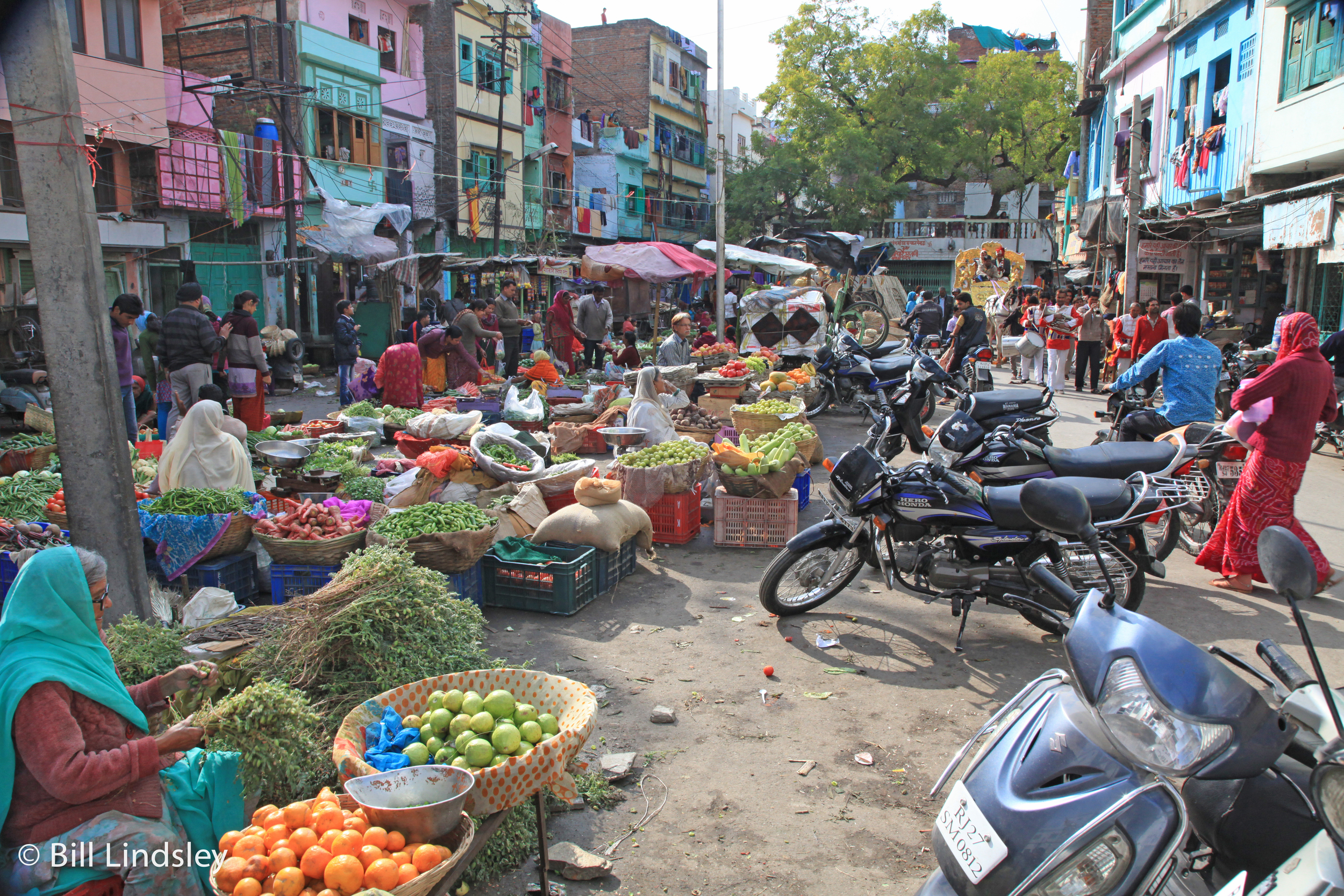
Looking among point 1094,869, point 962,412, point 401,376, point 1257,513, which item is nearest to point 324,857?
point 1094,869

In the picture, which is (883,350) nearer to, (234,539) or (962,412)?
(962,412)

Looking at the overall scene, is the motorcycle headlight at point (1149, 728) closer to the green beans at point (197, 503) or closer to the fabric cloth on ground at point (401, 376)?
the green beans at point (197, 503)

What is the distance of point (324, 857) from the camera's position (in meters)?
2.44

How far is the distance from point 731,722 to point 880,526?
162cm

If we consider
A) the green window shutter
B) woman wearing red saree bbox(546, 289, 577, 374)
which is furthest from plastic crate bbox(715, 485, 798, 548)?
the green window shutter

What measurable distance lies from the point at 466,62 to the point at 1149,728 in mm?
33316

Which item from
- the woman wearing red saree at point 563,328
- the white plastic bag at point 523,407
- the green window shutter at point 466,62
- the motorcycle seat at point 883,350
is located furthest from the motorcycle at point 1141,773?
the green window shutter at point 466,62

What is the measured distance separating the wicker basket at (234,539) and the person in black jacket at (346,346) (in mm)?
7600

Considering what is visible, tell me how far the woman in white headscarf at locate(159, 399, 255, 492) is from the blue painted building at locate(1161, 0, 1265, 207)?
53.7 ft

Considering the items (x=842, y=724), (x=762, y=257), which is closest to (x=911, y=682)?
(x=842, y=724)

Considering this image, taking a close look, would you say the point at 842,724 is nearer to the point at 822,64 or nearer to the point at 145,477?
the point at 145,477

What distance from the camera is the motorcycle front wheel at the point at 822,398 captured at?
46.1 feet

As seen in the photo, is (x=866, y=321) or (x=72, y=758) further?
(x=866, y=321)

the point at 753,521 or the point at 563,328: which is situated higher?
the point at 563,328
